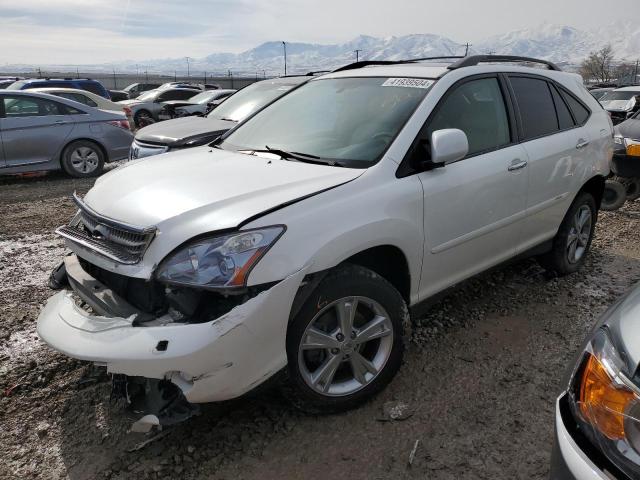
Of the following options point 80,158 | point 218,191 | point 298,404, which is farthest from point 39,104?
point 298,404

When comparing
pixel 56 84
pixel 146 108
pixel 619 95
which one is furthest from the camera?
pixel 146 108

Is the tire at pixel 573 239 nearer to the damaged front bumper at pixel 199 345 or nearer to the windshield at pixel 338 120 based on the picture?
the windshield at pixel 338 120

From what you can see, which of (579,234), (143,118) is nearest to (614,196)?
(579,234)

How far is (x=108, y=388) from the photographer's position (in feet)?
9.37

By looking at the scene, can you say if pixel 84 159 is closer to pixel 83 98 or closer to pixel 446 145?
pixel 83 98

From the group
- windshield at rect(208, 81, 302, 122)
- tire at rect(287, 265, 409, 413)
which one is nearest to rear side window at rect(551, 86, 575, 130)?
tire at rect(287, 265, 409, 413)

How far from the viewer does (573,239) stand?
4.34 m

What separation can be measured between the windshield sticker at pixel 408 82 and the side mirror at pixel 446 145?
0.50m

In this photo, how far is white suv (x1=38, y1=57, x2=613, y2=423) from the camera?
2129 millimetres

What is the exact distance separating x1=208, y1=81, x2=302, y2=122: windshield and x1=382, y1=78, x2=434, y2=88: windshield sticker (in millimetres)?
4154

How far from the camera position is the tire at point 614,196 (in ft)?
20.3

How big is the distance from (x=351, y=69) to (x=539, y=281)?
2358mm

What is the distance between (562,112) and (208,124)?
175 inches

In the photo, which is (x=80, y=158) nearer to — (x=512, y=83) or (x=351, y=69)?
(x=351, y=69)
